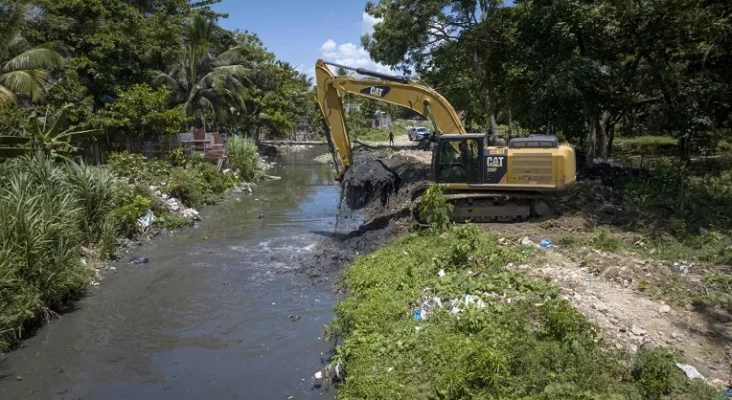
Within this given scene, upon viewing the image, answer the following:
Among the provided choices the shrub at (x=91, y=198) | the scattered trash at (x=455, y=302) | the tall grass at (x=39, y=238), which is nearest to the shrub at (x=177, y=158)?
the shrub at (x=91, y=198)

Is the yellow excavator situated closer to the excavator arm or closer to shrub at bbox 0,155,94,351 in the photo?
the excavator arm

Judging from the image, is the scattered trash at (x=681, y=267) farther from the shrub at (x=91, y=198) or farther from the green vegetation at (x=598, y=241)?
the shrub at (x=91, y=198)

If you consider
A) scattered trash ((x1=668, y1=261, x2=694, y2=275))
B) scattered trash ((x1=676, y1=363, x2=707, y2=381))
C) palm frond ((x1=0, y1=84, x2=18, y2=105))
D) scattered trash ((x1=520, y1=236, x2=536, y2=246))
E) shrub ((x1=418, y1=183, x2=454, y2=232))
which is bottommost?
scattered trash ((x1=676, y1=363, x2=707, y2=381))

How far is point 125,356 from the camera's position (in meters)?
8.15

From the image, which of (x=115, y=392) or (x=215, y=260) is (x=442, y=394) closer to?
(x=115, y=392)

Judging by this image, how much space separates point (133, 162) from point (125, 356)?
11.8 meters

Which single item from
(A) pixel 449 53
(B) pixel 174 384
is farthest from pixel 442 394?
(A) pixel 449 53

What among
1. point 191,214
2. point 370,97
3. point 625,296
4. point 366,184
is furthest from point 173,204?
point 625,296

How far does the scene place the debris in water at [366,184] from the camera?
44.3 feet

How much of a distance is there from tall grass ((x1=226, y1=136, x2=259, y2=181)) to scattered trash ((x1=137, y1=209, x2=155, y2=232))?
393 inches

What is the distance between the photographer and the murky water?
7254mm

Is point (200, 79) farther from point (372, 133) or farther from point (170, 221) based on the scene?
point (372, 133)

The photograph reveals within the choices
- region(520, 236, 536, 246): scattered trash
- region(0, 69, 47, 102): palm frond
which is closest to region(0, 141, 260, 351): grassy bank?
region(0, 69, 47, 102): palm frond

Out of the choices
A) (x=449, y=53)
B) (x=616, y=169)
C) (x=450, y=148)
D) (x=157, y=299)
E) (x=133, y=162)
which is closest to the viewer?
(x=157, y=299)
